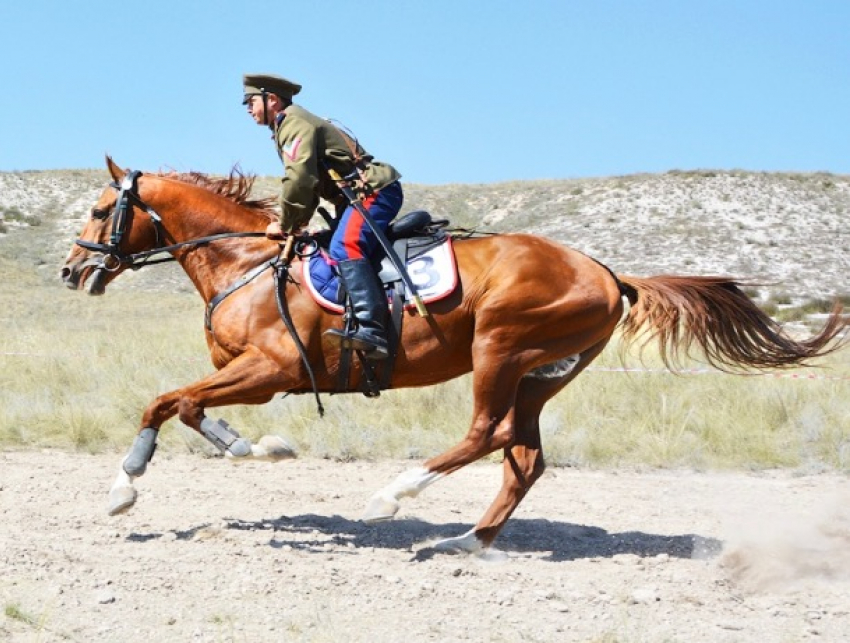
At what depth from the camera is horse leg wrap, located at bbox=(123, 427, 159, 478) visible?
6.95 m

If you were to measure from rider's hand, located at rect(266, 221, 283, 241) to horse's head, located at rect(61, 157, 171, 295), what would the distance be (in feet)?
2.96

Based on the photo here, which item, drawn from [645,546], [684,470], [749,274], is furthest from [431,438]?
[749,274]

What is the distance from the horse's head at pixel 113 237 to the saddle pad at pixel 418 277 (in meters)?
1.28

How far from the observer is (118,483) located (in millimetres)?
6934

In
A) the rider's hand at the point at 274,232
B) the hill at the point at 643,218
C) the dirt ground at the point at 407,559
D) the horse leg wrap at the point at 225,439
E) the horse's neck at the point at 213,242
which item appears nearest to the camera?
the dirt ground at the point at 407,559

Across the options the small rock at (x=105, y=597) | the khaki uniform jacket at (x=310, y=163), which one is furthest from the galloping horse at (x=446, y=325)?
the small rock at (x=105, y=597)

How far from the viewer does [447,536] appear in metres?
7.62

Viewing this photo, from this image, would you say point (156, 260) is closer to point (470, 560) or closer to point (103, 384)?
point (470, 560)

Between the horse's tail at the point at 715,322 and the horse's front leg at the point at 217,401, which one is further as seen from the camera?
the horse's tail at the point at 715,322

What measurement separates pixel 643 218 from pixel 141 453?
41.2m

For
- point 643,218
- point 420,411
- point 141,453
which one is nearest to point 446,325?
point 141,453

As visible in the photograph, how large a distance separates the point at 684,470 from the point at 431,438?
237 centimetres

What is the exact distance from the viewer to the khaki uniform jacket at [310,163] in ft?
22.7

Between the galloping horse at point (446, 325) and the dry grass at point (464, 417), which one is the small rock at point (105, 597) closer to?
the galloping horse at point (446, 325)
